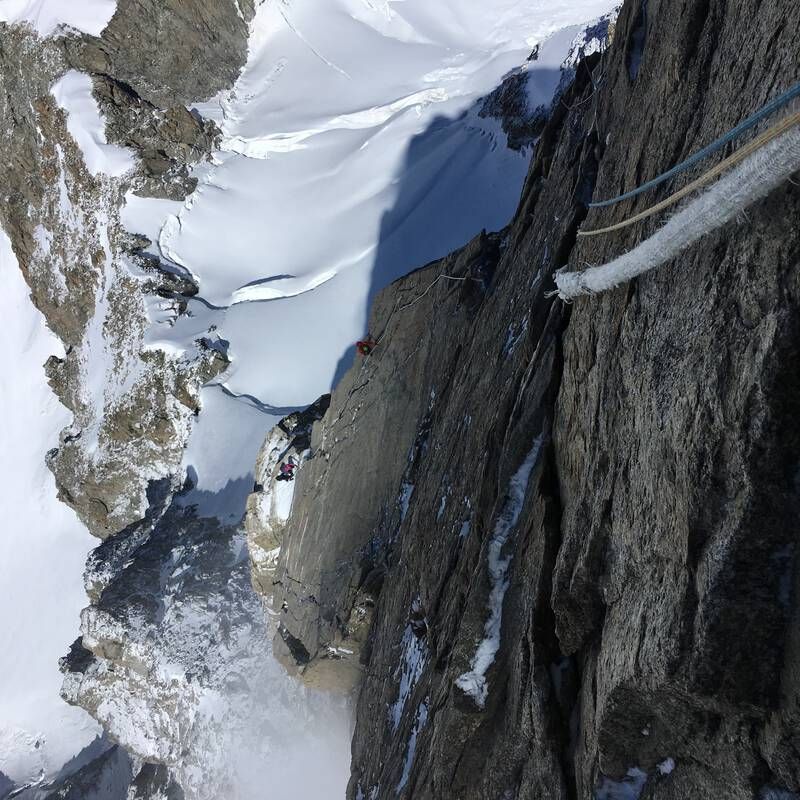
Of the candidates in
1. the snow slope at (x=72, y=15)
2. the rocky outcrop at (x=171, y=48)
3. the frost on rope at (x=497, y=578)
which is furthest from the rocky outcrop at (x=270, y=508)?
the snow slope at (x=72, y=15)

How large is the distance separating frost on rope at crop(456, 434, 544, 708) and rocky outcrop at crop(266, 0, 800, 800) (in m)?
0.02

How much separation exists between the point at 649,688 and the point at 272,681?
1153 centimetres

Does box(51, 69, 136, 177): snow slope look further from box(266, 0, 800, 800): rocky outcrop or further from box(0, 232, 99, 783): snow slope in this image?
box(266, 0, 800, 800): rocky outcrop

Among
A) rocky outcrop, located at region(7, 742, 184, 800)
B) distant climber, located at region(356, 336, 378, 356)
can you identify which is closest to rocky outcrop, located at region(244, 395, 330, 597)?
distant climber, located at region(356, 336, 378, 356)

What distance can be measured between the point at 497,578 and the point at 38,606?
2222cm

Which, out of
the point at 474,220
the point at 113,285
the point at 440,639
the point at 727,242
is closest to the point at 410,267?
the point at 474,220

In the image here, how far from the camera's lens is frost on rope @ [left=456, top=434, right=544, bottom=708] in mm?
5059

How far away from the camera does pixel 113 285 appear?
19.1m

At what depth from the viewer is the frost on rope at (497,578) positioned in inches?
199

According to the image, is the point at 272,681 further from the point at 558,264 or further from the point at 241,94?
the point at 241,94

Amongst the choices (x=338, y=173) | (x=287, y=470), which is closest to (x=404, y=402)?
(x=287, y=470)

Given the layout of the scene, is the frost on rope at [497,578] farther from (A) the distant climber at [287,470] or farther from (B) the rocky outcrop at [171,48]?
(B) the rocky outcrop at [171,48]

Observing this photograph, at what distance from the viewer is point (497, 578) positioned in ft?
17.7

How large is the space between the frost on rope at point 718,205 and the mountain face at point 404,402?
127mm
